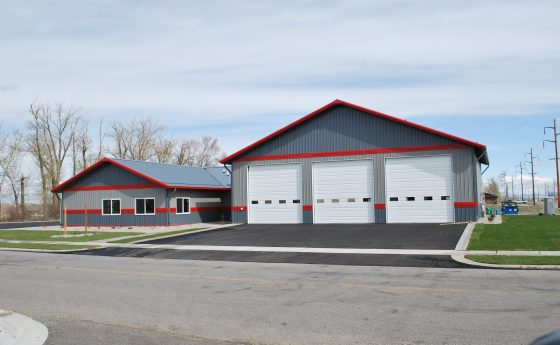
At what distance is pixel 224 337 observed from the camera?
7.01m

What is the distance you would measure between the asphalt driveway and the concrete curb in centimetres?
1295

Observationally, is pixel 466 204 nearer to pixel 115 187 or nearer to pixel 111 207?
pixel 115 187

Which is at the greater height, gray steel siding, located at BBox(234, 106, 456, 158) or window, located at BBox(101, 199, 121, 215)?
gray steel siding, located at BBox(234, 106, 456, 158)

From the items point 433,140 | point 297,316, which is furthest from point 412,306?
point 433,140

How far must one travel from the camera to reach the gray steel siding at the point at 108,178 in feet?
117

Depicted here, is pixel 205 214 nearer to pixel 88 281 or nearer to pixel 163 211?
pixel 163 211

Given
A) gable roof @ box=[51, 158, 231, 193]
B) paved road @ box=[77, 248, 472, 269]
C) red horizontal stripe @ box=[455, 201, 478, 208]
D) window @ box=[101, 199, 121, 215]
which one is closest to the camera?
paved road @ box=[77, 248, 472, 269]

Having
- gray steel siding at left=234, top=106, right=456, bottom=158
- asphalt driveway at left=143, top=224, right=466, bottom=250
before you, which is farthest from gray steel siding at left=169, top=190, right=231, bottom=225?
asphalt driveway at left=143, top=224, right=466, bottom=250

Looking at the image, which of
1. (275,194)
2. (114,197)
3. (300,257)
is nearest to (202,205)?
(114,197)

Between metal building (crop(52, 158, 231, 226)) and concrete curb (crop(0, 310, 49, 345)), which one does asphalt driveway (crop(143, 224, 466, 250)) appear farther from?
concrete curb (crop(0, 310, 49, 345))

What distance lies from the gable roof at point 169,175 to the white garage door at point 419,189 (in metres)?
14.7

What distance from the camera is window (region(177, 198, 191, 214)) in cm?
3580

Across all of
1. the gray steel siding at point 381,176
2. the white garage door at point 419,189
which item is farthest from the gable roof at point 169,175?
the white garage door at point 419,189

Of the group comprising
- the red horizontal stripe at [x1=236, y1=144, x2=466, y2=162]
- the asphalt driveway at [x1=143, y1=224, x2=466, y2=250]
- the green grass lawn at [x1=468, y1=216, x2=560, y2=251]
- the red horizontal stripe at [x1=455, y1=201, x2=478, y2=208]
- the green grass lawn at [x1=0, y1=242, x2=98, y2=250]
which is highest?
the red horizontal stripe at [x1=236, y1=144, x2=466, y2=162]
